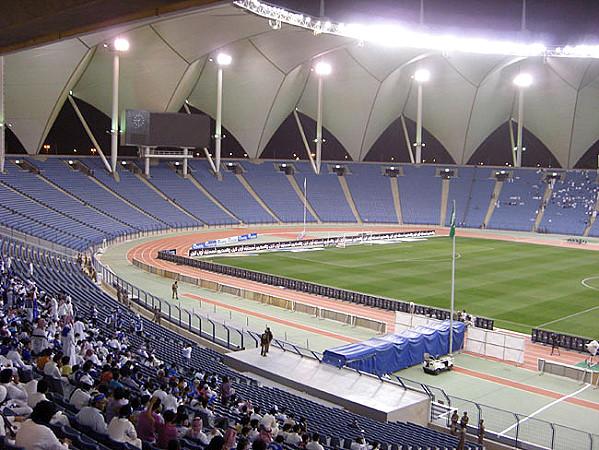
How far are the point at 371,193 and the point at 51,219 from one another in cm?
4043

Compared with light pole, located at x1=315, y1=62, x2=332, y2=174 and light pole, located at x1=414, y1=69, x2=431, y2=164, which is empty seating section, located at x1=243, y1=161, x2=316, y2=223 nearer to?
light pole, located at x1=315, y1=62, x2=332, y2=174

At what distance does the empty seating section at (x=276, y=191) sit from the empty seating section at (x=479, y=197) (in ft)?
59.6

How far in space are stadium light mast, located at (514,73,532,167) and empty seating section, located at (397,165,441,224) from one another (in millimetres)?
9685

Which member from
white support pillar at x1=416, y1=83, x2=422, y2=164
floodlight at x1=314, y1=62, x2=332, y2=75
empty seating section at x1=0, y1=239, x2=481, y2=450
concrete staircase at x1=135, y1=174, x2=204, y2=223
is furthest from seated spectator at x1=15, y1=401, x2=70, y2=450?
white support pillar at x1=416, y1=83, x2=422, y2=164

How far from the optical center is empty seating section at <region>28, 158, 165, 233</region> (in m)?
56.4

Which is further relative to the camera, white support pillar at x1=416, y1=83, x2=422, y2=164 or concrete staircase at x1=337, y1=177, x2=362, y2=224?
concrete staircase at x1=337, y1=177, x2=362, y2=224

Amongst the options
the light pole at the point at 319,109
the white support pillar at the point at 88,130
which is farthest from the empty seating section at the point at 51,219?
the light pole at the point at 319,109

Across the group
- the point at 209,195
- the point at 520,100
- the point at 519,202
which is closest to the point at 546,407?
the point at 209,195

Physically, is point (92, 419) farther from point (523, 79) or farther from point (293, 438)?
point (523, 79)

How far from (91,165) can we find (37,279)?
41861 mm

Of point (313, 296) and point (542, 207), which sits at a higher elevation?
point (542, 207)

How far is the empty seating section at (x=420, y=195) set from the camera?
74.2 m

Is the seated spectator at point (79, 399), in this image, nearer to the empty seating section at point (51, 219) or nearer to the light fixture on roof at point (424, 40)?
the empty seating section at point (51, 219)

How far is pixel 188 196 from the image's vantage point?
66250 millimetres
